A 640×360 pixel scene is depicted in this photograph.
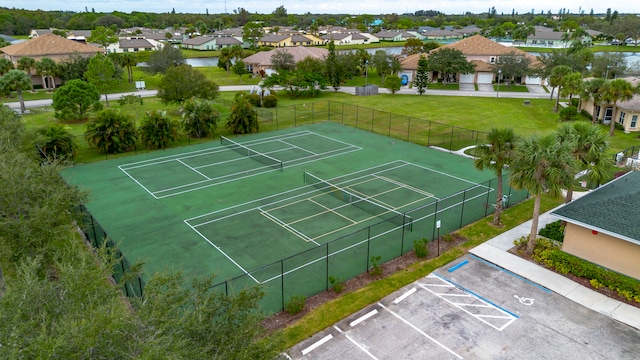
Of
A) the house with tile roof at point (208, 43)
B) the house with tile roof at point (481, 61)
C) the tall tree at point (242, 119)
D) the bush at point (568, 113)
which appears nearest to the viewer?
the tall tree at point (242, 119)

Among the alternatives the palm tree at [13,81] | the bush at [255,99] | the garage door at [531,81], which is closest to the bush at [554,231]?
the bush at [255,99]

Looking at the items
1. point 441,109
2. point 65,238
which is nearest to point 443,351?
point 65,238

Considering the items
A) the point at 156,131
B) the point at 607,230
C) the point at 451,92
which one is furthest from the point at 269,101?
the point at 607,230

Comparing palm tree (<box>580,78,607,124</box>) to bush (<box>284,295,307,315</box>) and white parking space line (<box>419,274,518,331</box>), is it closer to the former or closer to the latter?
white parking space line (<box>419,274,518,331</box>)

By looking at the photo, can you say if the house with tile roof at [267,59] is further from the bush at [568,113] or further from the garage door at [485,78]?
the bush at [568,113]

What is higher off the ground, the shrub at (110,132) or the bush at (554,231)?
the shrub at (110,132)

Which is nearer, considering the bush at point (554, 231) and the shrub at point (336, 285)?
the shrub at point (336, 285)

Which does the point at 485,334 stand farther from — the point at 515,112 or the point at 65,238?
the point at 515,112

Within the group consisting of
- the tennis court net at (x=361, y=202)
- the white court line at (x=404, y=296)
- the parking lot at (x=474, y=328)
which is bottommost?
the parking lot at (x=474, y=328)

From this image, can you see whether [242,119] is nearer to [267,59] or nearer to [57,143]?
[57,143]
